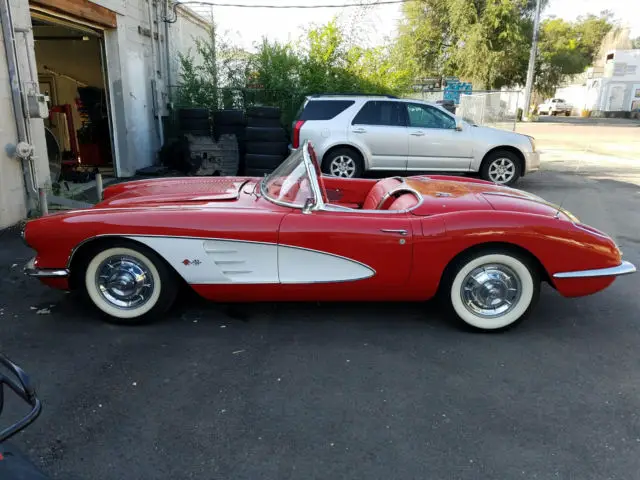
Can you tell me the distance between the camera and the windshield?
3701 mm

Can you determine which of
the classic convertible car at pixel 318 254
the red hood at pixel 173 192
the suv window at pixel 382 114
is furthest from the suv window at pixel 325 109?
the classic convertible car at pixel 318 254

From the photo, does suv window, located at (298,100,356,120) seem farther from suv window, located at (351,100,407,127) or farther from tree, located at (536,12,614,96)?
tree, located at (536,12,614,96)

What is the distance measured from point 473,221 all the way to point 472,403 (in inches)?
49.7

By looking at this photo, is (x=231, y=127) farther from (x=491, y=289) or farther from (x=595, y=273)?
(x=595, y=273)

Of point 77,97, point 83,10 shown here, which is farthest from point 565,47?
point 83,10

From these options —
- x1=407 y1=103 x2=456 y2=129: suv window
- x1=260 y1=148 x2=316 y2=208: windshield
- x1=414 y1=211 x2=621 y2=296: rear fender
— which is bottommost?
x1=414 y1=211 x2=621 y2=296: rear fender

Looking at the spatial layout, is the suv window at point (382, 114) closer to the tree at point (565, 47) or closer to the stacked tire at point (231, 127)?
the stacked tire at point (231, 127)

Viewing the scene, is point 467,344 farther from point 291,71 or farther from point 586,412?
point 291,71

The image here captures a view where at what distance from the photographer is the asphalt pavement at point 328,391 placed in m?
2.38

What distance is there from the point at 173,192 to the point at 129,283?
914 mm

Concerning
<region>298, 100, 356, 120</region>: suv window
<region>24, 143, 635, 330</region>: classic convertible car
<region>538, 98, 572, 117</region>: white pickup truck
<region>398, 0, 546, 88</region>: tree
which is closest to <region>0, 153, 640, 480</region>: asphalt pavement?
<region>24, 143, 635, 330</region>: classic convertible car

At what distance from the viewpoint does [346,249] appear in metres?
3.51

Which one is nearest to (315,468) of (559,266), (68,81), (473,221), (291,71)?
(473,221)

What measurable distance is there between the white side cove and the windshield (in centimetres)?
40
